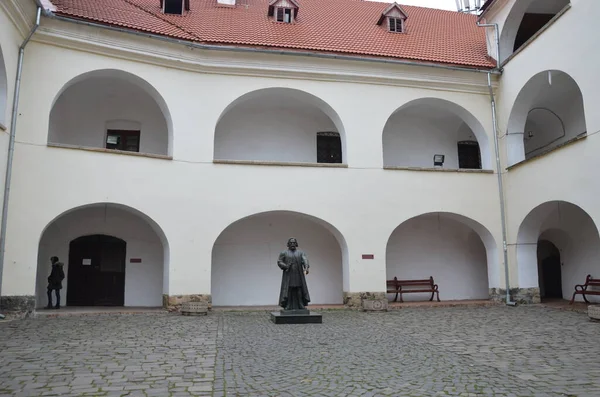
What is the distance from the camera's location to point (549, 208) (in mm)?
14133

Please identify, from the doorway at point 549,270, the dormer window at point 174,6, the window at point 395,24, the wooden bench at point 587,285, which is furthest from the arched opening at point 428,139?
the dormer window at point 174,6

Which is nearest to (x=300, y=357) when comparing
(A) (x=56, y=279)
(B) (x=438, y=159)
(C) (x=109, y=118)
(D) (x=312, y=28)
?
(A) (x=56, y=279)

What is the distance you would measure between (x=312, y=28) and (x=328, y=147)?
12.9 ft

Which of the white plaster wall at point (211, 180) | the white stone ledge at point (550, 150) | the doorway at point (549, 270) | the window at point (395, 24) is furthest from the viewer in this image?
the window at point (395, 24)

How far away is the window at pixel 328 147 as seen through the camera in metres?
16.1

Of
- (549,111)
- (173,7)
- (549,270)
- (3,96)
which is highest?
(173,7)

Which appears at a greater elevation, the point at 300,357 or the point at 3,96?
the point at 3,96

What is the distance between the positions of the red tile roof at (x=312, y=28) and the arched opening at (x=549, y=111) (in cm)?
169

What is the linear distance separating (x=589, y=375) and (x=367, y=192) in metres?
8.86

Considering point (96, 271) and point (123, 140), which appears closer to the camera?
point (96, 271)

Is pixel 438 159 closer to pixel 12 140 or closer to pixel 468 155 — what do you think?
pixel 468 155

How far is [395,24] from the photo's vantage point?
1742 cm

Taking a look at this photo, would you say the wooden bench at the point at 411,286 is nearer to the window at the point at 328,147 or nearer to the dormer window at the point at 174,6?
the window at the point at 328,147

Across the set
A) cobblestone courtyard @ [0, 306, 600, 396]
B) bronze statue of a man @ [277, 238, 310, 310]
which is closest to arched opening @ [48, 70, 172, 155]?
bronze statue of a man @ [277, 238, 310, 310]
